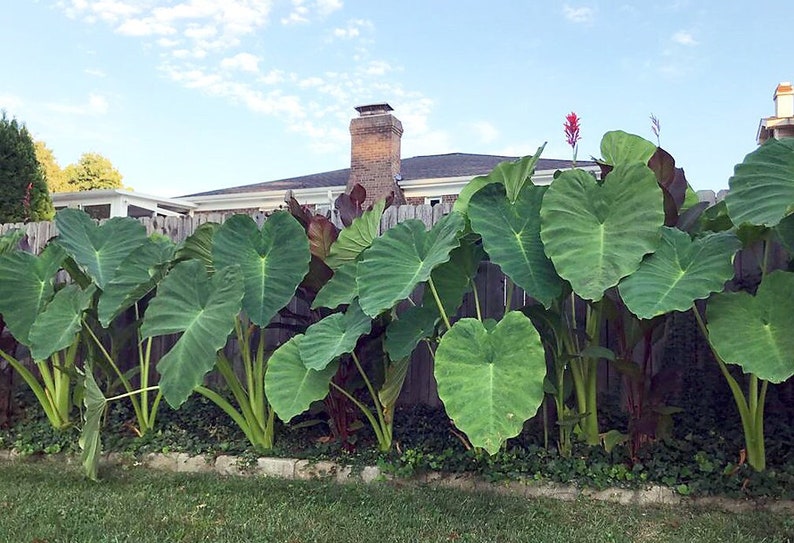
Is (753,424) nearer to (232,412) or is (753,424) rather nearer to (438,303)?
(438,303)

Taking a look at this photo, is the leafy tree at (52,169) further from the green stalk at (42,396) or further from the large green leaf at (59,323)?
the large green leaf at (59,323)

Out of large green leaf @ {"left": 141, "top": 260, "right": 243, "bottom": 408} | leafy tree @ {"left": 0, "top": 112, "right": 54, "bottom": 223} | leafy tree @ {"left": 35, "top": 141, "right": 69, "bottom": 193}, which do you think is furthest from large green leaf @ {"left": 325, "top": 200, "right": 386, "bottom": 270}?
leafy tree @ {"left": 35, "top": 141, "right": 69, "bottom": 193}

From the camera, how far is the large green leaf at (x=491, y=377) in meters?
2.12

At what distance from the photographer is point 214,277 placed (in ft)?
9.08

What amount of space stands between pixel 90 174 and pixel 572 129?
21.2m

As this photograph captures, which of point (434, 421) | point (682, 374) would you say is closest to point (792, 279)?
point (682, 374)

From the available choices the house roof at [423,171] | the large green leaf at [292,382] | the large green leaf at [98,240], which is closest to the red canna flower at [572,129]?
the large green leaf at [292,382]

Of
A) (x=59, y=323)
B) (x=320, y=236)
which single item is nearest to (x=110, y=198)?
(x=59, y=323)

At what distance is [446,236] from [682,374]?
4.27ft

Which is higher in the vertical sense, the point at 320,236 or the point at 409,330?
the point at 320,236

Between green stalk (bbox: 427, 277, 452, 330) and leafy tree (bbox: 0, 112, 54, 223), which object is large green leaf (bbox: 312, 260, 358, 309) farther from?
→ leafy tree (bbox: 0, 112, 54, 223)

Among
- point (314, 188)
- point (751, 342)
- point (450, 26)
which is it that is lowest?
point (751, 342)

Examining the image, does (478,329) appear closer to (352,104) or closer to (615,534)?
(615,534)

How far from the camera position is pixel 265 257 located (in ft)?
9.75
